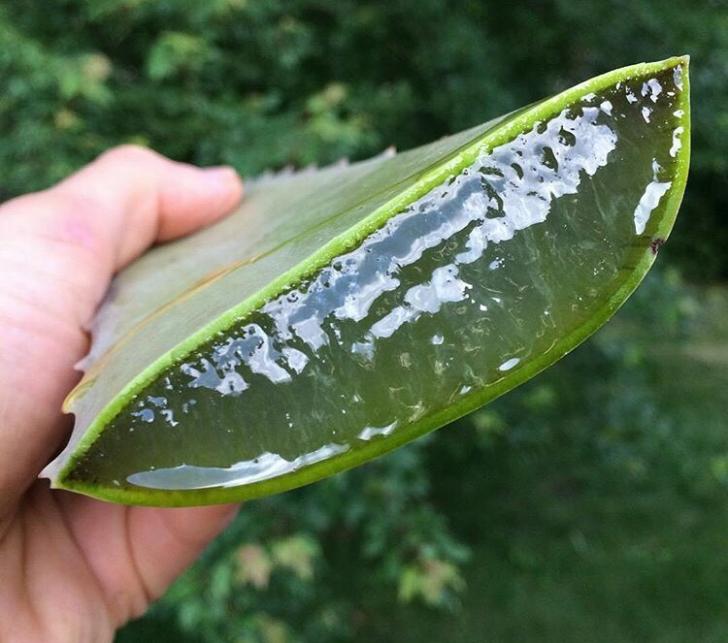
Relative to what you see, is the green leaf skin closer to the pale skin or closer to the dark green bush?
the pale skin

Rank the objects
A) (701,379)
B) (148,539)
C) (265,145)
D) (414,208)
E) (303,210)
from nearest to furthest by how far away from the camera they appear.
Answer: (414,208) < (303,210) < (148,539) < (265,145) < (701,379)

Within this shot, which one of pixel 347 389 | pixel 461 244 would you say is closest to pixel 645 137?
pixel 461 244

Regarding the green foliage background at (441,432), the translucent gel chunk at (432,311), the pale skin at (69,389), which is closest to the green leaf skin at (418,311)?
the translucent gel chunk at (432,311)

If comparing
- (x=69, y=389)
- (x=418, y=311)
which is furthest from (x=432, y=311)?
(x=69, y=389)

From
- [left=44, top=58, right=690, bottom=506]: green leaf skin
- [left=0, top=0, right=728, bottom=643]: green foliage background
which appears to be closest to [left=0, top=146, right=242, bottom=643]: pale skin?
[left=44, top=58, right=690, bottom=506]: green leaf skin

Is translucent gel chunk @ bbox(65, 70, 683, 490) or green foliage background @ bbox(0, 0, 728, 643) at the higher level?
translucent gel chunk @ bbox(65, 70, 683, 490)

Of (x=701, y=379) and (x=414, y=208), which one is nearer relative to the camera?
(x=414, y=208)

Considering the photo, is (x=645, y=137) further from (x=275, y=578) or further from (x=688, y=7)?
(x=688, y=7)
